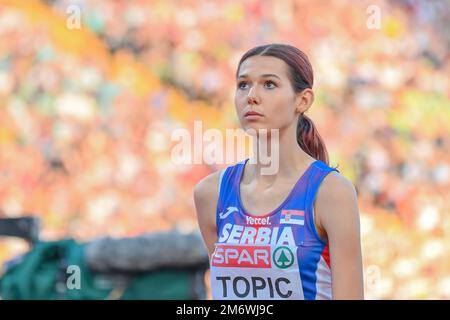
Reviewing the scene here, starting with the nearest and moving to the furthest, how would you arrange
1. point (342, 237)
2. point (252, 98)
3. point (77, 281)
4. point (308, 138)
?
point (342, 237), point (252, 98), point (308, 138), point (77, 281)

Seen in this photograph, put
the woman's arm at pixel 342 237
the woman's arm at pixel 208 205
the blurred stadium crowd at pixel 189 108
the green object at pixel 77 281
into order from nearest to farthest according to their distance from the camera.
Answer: the woman's arm at pixel 342 237, the woman's arm at pixel 208 205, the green object at pixel 77 281, the blurred stadium crowd at pixel 189 108

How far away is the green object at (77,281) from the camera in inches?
219

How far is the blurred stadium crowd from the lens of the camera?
7773mm

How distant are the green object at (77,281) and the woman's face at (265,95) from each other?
9.87 feet

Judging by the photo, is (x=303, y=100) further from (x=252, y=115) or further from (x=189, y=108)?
(x=189, y=108)

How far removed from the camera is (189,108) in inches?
322

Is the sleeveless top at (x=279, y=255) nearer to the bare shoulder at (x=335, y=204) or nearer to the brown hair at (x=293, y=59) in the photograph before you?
the bare shoulder at (x=335, y=204)

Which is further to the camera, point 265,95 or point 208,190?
point 208,190

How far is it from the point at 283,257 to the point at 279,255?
0.01 meters

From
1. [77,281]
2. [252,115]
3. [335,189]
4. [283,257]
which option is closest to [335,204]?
[335,189]

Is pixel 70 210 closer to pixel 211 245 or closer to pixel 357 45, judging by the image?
pixel 357 45

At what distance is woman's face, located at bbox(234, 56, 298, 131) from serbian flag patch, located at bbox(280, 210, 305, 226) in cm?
25

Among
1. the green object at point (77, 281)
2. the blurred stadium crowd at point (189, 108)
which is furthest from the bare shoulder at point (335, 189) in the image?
the blurred stadium crowd at point (189, 108)

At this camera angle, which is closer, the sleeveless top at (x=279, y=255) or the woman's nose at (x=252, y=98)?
the sleeveless top at (x=279, y=255)
